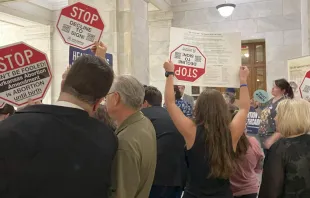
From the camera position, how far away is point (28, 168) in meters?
1.24

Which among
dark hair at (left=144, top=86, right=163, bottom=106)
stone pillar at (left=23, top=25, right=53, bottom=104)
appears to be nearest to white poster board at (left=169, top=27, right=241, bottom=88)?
dark hair at (left=144, top=86, right=163, bottom=106)

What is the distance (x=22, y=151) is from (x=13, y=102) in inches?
48.7

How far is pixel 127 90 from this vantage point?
191cm

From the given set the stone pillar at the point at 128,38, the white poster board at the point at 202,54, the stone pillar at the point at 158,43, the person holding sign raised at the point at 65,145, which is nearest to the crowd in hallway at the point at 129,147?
the person holding sign raised at the point at 65,145

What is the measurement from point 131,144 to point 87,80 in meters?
0.41

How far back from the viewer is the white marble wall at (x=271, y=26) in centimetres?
930

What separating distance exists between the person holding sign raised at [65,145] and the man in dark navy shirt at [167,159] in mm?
1636

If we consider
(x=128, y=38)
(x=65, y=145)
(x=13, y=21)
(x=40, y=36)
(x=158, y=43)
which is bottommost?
(x=65, y=145)

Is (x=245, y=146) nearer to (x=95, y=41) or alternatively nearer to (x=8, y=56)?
(x=95, y=41)

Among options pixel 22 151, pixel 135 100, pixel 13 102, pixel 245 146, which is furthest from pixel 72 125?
pixel 245 146

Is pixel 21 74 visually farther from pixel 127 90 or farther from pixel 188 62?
pixel 188 62

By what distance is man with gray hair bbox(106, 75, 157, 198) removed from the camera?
1.62 metres

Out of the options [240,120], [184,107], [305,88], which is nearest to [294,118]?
[240,120]

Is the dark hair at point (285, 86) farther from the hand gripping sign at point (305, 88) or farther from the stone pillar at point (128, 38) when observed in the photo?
the stone pillar at point (128, 38)
